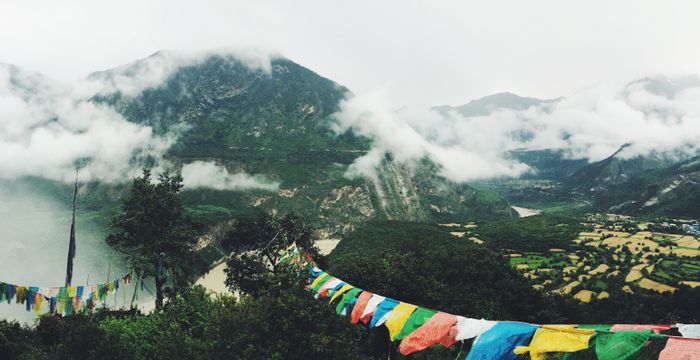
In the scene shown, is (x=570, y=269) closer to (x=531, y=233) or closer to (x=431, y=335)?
(x=531, y=233)

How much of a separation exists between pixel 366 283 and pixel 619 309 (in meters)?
33.7

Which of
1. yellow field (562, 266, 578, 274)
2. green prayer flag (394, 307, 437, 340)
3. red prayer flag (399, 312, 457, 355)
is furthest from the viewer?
yellow field (562, 266, 578, 274)

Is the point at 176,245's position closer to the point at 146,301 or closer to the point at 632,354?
the point at 632,354

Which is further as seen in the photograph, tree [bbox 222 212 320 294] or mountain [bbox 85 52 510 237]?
mountain [bbox 85 52 510 237]

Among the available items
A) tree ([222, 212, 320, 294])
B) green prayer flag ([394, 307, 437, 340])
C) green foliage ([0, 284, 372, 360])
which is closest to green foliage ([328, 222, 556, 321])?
tree ([222, 212, 320, 294])

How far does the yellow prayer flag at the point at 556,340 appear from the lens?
32.2ft

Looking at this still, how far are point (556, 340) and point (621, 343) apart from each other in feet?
4.83

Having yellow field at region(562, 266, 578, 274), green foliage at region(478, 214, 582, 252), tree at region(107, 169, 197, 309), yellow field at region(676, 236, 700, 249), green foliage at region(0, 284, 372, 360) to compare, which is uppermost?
tree at region(107, 169, 197, 309)

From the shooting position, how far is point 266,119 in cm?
19525

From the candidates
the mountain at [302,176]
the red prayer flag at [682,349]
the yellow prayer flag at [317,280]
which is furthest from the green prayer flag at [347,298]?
the mountain at [302,176]

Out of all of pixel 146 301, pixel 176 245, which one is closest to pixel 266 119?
pixel 146 301

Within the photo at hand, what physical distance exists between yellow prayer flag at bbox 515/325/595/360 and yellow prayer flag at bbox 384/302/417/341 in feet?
17.1

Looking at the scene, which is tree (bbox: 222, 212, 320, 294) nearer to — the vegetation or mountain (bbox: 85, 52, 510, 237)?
the vegetation

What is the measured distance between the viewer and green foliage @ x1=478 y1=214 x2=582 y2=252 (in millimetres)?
96000
